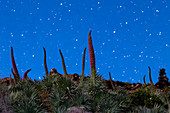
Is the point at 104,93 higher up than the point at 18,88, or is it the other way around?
the point at 18,88

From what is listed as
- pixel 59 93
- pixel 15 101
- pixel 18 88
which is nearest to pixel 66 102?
pixel 59 93

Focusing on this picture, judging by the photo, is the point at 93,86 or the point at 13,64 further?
the point at 13,64

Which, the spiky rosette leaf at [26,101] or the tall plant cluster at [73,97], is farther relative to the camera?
the tall plant cluster at [73,97]

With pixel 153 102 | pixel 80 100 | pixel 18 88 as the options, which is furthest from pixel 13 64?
pixel 153 102

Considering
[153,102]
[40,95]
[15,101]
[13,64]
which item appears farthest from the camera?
[13,64]

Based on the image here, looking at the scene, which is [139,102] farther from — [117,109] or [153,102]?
[117,109]

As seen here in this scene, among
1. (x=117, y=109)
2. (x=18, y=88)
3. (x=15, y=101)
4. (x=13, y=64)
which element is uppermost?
(x=13, y=64)

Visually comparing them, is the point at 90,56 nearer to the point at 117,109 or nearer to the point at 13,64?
the point at 117,109

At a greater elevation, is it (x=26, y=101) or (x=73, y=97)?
(x=73, y=97)

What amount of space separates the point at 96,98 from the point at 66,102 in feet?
3.90

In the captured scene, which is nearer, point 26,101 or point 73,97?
point 26,101

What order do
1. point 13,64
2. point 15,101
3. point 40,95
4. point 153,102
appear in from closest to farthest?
point 15,101 < point 40,95 < point 153,102 < point 13,64

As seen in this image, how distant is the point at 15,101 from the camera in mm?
9297

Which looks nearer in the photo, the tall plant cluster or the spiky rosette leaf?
the spiky rosette leaf
